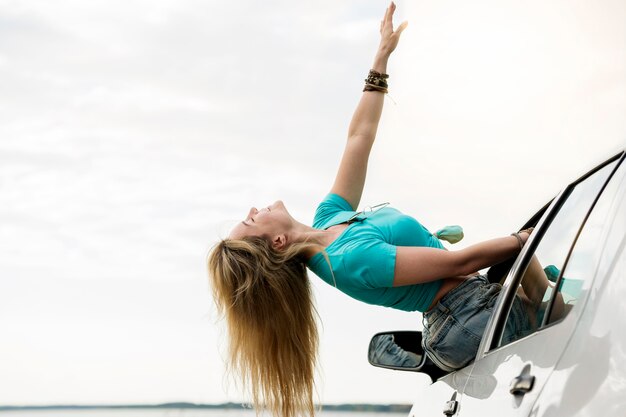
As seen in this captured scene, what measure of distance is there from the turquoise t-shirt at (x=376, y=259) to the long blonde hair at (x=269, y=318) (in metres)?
0.20

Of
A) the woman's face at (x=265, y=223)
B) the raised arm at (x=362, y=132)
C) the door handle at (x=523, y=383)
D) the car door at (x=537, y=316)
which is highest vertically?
the raised arm at (x=362, y=132)

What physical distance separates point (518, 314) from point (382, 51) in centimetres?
272

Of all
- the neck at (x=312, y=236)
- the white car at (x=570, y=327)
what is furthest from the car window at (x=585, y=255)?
the neck at (x=312, y=236)

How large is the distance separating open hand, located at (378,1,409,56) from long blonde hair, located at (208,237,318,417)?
1.38 metres

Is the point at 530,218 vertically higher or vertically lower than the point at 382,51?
lower

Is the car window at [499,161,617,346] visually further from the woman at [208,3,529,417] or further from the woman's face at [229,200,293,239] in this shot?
the woman's face at [229,200,293,239]

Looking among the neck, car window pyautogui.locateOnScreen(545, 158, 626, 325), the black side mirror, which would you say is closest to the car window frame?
car window pyautogui.locateOnScreen(545, 158, 626, 325)

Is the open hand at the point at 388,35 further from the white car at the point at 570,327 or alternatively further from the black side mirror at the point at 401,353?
the white car at the point at 570,327

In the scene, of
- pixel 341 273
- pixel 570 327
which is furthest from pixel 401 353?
pixel 570 327

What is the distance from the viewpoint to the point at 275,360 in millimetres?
4719

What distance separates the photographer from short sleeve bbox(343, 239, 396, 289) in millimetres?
3801

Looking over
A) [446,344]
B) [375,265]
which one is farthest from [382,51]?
[446,344]

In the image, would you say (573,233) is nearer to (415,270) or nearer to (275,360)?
(415,270)

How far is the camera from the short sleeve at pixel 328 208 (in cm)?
473
